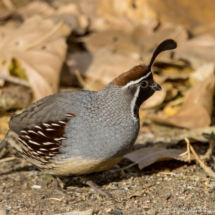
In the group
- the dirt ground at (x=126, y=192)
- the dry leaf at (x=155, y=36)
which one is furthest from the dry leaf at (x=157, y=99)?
the dirt ground at (x=126, y=192)

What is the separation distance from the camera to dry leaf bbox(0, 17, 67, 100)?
5.70 meters

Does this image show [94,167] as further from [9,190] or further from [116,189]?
[9,190]

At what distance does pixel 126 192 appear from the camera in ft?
12.4

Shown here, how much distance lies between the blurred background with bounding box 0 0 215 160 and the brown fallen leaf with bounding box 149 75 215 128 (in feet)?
0.05

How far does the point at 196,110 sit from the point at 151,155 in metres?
1.31

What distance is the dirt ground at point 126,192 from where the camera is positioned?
3.41 m

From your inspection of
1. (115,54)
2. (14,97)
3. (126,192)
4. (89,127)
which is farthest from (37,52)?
(126,192)

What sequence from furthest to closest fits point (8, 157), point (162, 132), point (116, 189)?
point (162, 132)
point (8, 157)
point (116, 189)

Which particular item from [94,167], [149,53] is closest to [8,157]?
[94,167]

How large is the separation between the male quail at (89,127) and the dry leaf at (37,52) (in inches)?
78.2

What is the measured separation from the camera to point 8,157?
4453mm

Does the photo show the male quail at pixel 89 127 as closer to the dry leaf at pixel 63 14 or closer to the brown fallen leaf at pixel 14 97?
the brown fallen leaf at pixel 14 97

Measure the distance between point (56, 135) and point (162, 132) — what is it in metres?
2.31

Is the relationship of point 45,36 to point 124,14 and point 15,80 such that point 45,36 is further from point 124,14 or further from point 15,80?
point 124,14
